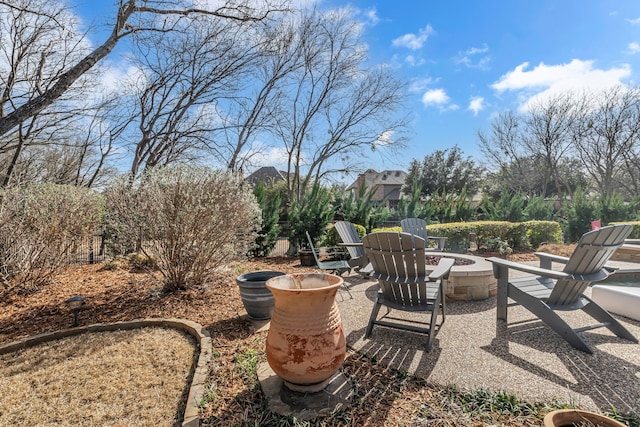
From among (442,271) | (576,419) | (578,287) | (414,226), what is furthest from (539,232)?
(576,419)

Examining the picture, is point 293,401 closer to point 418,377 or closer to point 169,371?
point 418,377

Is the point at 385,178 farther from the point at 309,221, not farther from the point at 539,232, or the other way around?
the point at 309,221

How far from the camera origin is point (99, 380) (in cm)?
232

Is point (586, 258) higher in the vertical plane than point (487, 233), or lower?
higher

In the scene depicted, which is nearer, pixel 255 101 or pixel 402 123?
pixel 255 101

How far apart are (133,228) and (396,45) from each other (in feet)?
31.3

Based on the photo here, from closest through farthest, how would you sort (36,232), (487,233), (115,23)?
(36,232)
(115,23)
(487,233)

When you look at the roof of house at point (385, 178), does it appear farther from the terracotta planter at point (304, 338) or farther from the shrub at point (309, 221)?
the terracotta planter at point (304, 338)

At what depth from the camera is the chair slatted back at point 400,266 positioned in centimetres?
285

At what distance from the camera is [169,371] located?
8.03 ft

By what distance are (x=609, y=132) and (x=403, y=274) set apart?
22.8 metres

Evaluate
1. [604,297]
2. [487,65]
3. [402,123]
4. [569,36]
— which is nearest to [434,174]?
[402,123]

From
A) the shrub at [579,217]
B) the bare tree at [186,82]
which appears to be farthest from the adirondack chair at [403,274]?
the shrub at [579,217]

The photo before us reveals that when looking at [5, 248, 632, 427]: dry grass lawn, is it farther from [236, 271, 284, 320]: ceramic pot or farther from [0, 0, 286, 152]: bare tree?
[0, 0, 286, 152]: bare tree
